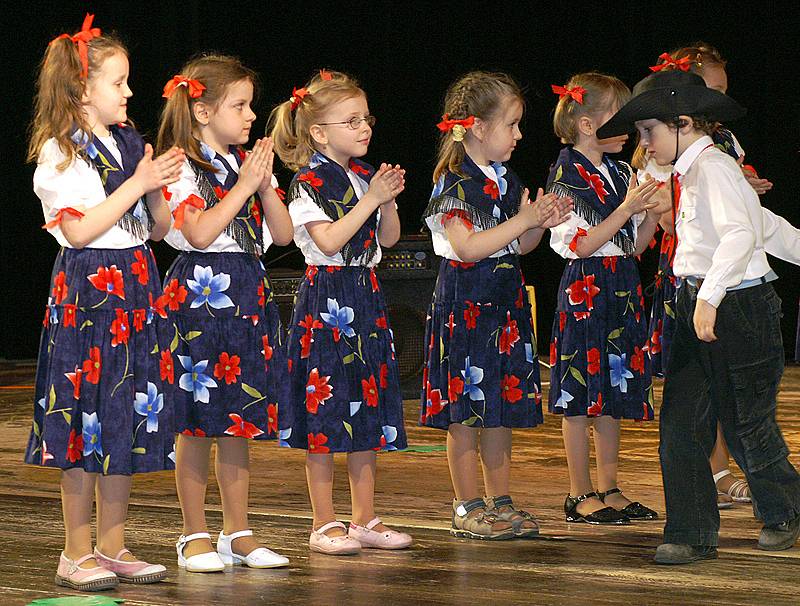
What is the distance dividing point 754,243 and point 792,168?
5020 mm

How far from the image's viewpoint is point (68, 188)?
2.90 m

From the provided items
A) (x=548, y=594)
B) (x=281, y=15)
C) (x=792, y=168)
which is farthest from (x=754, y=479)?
(x=281, y=15)

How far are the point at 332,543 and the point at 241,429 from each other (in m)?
0.40

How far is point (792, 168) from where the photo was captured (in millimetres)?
7797

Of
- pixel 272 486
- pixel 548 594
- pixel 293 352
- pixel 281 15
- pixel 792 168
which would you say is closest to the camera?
pixel 548 594

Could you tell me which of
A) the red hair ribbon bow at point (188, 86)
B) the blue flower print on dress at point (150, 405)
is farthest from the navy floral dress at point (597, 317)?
the blue flower print on dress at point (150, 405)

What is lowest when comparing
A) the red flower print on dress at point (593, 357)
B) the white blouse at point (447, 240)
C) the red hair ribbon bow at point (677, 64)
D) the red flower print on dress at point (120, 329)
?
the red flower print on dress at point (593, 357)

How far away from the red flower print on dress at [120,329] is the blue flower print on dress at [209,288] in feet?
0.78

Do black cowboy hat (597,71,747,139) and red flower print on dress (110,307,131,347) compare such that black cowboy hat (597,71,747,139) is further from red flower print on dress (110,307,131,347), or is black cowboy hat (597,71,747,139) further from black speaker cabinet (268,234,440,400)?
black speaker cabinet (268,234,440,400)

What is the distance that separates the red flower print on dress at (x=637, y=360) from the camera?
3787 mm

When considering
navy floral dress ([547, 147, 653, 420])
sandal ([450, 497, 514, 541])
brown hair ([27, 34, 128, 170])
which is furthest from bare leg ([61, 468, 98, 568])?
navy floral dress ([547, 147, 653, 420])

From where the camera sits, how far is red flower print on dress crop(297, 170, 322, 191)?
3408 millimetres

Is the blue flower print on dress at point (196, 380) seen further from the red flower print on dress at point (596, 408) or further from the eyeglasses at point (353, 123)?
the red flower print on dress at point (596, 408)

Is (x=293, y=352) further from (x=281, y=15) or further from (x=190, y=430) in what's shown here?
(x=281, y=15)
